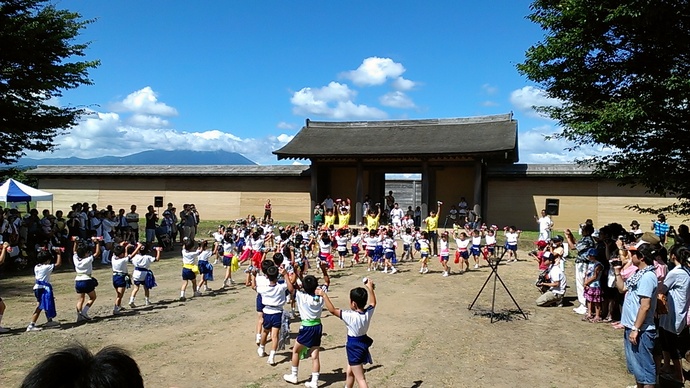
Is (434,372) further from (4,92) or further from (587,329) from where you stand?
(4,92)

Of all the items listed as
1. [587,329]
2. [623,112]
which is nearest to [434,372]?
[587,329]

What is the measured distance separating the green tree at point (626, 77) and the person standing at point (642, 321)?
11.6 ft

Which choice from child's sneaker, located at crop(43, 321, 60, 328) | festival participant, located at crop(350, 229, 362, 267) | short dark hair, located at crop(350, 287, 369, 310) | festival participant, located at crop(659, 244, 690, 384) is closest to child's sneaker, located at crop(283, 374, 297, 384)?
short dark hair, located at crop(350, 287, 369, 310)

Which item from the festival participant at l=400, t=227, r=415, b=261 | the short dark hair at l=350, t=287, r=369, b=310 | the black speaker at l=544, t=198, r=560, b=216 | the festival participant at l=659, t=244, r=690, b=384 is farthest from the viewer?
the black speaker at l=544, t=198, r=560, b=216

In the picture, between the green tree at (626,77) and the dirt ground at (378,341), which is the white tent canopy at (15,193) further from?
the green tree at (626,77)

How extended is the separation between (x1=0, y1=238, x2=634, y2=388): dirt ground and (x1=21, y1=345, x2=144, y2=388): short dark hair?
5106mm

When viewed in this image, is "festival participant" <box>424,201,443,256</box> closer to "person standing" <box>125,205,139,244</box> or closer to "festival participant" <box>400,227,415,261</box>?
"festival participant" <box>400,227,415,261</box>

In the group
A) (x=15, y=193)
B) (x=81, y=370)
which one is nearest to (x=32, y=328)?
(x=81, y=370)

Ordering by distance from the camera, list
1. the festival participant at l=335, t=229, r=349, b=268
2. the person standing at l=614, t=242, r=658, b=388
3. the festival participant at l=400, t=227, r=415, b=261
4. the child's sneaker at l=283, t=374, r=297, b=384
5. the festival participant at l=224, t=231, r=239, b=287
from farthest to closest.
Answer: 1. the festival participant at l=400, t=227, r=415, b=261
2. the festival participant at l=335, t=229, r=349, b=268
3. the festival participant at l=224, t=231, r=239, b=287
4. the child's sneaker at l=283, t=374, r=297, b=384
5. the person standing at l=614, t=242, r=658, b=388

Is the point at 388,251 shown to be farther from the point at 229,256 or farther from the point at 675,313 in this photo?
the point at 675,313

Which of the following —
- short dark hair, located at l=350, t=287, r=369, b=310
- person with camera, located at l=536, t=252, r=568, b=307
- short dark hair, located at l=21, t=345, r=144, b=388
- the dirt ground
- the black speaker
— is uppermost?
the black speaker

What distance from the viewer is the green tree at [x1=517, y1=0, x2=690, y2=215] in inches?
319

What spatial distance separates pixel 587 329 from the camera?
9.28 metres

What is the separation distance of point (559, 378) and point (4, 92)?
1914cm
